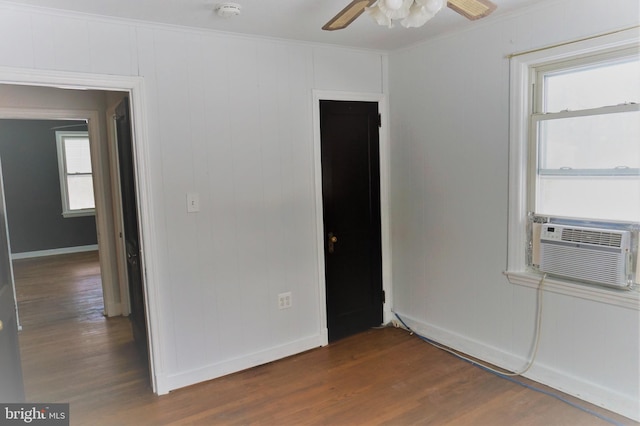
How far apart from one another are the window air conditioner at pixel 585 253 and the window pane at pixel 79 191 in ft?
24.6

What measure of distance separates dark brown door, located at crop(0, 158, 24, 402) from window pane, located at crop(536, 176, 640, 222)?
307 centimetres

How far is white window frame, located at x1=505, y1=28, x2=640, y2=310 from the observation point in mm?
2535

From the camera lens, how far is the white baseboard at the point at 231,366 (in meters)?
2.89

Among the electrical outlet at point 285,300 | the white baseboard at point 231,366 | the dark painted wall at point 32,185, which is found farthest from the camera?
the dark painted wall at point 32,185

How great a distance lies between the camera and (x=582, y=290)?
257cm

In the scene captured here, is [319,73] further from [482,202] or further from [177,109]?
[482,202]

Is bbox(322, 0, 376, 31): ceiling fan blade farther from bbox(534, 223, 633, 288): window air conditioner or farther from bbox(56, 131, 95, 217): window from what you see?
bbox(56, 131, 95, 217): window

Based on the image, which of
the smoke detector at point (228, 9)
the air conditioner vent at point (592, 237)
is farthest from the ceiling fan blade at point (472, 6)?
the air conditioner vent at point (592, 237)

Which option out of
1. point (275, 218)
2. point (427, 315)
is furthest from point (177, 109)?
point (427, 315)

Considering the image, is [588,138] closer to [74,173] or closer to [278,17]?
[278,17]

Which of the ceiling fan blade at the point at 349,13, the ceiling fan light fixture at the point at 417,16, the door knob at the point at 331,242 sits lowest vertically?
the door knob at the point at 331,242

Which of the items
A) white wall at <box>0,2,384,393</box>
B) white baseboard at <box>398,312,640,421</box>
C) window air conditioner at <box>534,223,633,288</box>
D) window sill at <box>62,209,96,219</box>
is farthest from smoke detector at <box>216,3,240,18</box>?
window sill at <box>62,209,96,219</box>

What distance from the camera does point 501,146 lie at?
291 centimetres

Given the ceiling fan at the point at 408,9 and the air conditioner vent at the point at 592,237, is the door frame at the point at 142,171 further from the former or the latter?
the air conditioner vent at the point at 592,237
